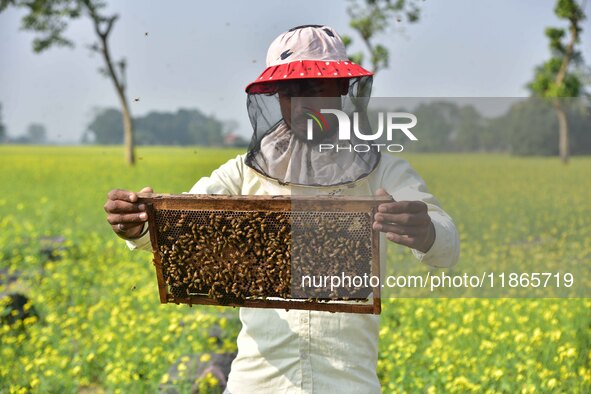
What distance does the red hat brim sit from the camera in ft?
8.21

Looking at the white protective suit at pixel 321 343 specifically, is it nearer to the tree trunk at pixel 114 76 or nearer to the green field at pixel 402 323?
the green field at pixel 402 323

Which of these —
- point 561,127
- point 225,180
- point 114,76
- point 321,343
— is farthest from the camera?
point 114,76

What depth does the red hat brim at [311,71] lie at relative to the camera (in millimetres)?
2504

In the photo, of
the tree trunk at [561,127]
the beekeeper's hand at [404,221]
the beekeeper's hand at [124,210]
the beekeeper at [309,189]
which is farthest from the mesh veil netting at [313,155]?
the tree trunk at [561,127]

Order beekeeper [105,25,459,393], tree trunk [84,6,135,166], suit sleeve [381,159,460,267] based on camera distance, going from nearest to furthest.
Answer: suit sleeve [381,159,460,267]
beekeeper [105,25,459,393]
tree trunk [84,6,135,166]

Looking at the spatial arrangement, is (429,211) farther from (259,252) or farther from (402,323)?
(402,323)

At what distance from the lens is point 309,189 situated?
2643mm

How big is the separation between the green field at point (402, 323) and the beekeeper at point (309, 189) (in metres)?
0.72

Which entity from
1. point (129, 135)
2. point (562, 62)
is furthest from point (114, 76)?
point (562, 62)

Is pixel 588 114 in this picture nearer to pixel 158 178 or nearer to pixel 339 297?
pixel 339 297

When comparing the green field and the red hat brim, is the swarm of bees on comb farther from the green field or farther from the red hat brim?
the green field

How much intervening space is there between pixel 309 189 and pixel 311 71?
42cm

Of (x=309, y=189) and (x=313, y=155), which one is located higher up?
(x=313, y=155)

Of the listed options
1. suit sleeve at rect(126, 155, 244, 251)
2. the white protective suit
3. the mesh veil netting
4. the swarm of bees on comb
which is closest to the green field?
suit sleeve at rect(126, 155, 244, 251)
